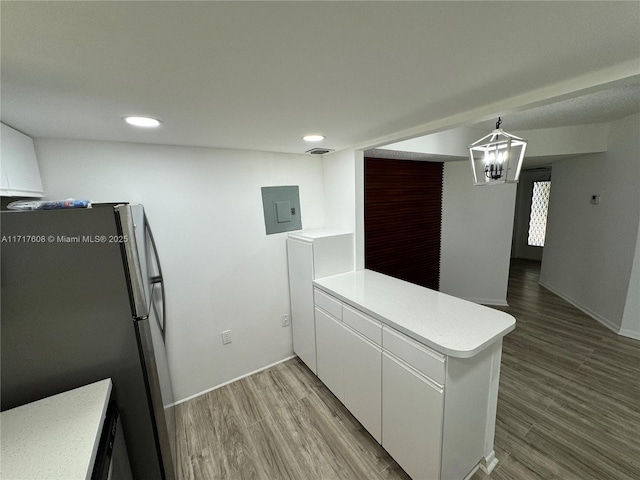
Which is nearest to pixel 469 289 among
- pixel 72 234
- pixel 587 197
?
pixel 587 197

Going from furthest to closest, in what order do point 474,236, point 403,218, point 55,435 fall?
point 474,236 < point 403,218 < point 55,435

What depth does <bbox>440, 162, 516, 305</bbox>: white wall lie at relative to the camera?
3611 millimetres

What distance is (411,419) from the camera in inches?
53.8

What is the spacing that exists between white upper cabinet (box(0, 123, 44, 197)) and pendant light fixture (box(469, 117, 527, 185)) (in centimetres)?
251

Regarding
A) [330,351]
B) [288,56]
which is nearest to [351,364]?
[330,351]

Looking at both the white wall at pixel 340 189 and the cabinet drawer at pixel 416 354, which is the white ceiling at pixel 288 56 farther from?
the cabinet drawer at pixel 416 354

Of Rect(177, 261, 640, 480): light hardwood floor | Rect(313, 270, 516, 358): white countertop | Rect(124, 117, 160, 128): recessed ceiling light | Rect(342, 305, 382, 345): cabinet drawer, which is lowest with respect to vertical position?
Rect(177, 261, 640, 480): light hardwood floor

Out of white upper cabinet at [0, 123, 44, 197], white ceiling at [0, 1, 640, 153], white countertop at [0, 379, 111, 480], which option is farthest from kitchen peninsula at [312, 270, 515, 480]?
white upper cabinet at [0, 123, 44, 197]

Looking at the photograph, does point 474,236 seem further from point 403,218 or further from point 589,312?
point 589,312

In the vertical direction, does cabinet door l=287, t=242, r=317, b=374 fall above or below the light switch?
below

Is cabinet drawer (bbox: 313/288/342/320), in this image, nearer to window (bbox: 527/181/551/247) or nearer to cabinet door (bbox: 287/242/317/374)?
cabinet door (bbox: 287/242/317/374)

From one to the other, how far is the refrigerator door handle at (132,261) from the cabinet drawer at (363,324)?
121 centimetres

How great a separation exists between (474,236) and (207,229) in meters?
3.70

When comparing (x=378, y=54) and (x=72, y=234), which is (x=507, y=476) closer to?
(x=378, y=54)
